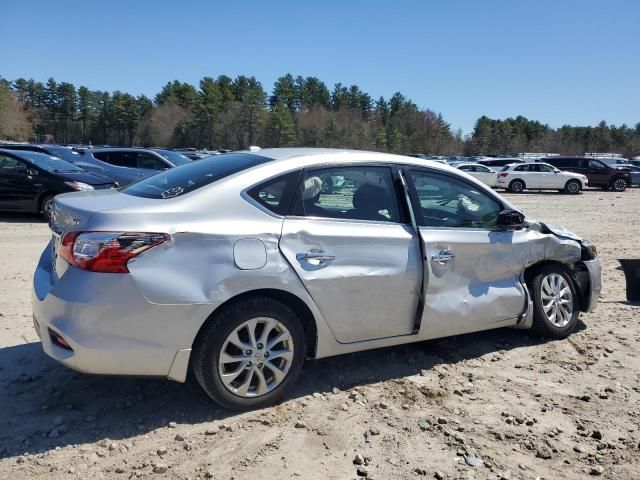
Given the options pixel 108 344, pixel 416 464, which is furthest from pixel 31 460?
pixel 416 464

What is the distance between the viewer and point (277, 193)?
358cm

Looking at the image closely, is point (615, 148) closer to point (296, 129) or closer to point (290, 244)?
point (296, 129)

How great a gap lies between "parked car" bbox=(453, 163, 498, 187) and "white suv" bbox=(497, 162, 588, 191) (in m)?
0.35

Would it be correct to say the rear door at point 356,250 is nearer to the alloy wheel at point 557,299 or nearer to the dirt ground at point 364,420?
the dirt ground at point 364,420

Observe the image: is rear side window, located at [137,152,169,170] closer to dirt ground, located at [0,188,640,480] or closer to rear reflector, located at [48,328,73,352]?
dirt ground, located at [0,188,640,480]

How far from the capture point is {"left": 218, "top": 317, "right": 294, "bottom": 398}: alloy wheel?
10.9ft

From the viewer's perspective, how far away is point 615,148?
327ft

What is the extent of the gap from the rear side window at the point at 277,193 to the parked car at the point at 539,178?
87.7 feet

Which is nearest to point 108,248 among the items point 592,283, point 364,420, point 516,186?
point 364,420

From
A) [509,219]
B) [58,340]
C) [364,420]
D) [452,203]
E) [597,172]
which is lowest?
[364,420]

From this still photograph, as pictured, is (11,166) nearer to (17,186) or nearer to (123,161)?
(17,186)

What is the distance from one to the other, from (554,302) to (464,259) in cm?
127

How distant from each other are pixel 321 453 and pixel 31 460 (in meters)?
1.55

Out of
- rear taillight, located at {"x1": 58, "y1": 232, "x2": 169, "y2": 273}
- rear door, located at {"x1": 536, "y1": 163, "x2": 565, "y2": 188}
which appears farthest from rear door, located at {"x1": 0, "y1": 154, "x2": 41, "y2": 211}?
rear door, located at {"x1": 536, "y1": 163, "x2": 565, "y2": 188}
